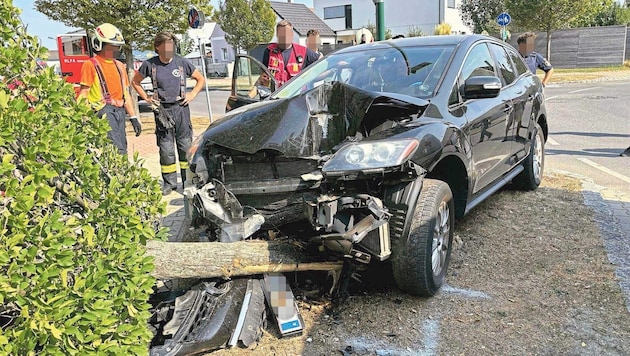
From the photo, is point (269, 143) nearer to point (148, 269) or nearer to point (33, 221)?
point (148, 269)

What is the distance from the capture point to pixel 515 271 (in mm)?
3947

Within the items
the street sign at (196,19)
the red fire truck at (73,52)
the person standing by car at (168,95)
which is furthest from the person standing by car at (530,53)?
the red fire truck at (73,52)

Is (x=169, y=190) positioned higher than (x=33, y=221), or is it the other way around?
(x=33, y=221)

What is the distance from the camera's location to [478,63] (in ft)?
15.1

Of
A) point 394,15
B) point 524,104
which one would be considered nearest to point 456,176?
point 524,104

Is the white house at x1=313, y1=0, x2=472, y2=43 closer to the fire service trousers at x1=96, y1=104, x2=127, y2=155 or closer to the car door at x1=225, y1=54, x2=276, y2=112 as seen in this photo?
the car door at x1=225, y1=54, x2=276, y2=112

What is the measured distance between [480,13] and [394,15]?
7.62 metres

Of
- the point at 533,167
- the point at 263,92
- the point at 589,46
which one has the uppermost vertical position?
the point at 263,92

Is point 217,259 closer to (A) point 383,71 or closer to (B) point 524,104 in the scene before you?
(A) point 383,71

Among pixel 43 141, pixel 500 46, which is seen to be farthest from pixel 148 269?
pixel 500 46

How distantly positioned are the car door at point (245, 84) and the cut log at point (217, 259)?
1739mm

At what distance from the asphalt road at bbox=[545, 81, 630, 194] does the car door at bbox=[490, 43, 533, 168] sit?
1.59 metres

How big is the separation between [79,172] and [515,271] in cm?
315

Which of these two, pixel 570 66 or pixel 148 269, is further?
pixel 570 66
